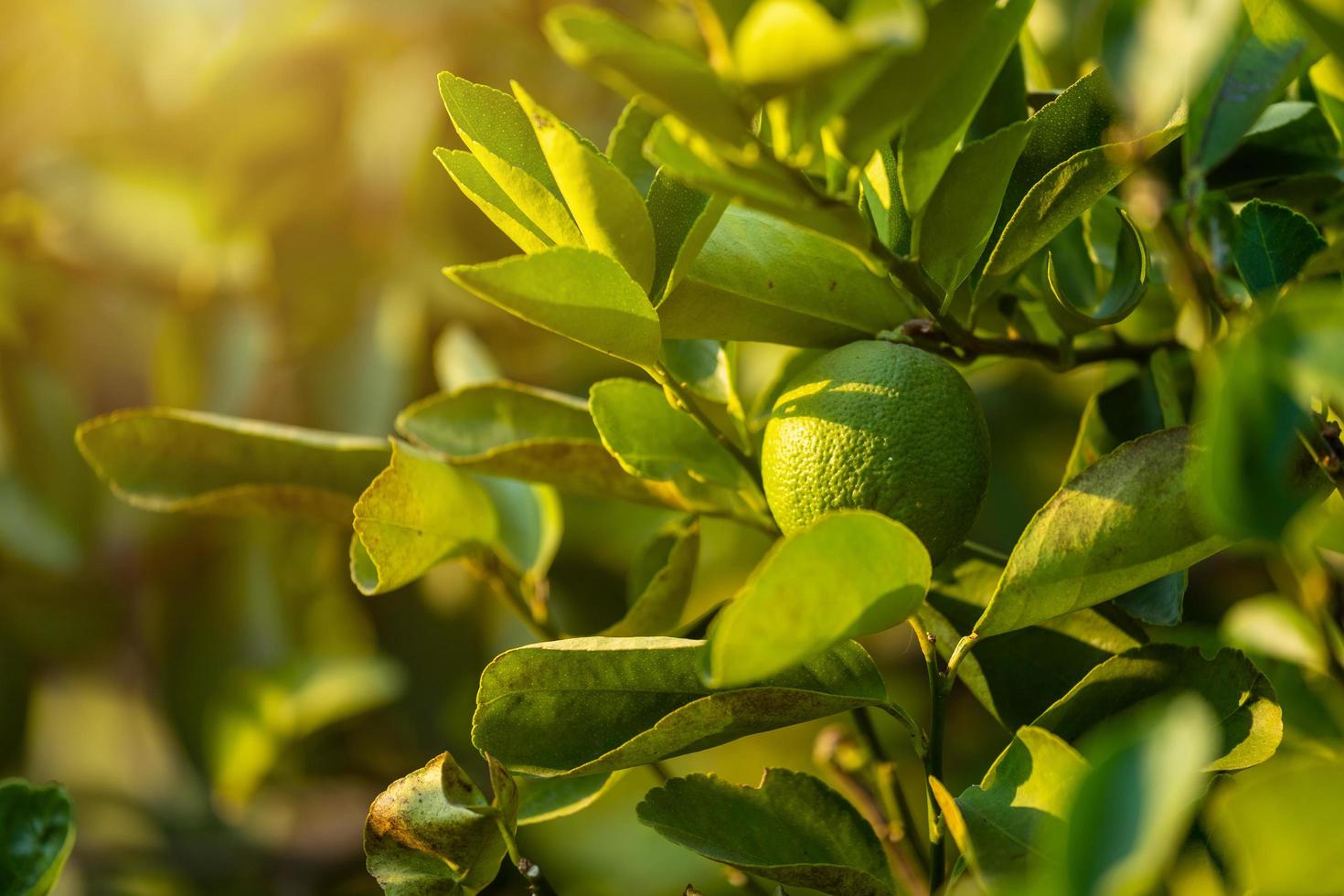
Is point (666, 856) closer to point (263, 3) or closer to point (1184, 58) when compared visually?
point (1184, 58)

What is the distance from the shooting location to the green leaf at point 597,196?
43cm

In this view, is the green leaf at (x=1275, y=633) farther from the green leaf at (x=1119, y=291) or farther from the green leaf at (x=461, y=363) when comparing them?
the green leaf at (x=461, y=363)

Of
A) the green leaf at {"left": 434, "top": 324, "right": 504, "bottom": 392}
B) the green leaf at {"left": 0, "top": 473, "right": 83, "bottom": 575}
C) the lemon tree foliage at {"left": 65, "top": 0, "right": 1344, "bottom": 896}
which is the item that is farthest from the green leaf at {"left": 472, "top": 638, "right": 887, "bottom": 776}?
the green leaf at {"left": 0, "top": 473, "right": 83, "bottom": 575}

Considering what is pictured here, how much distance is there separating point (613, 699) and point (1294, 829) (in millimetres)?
266

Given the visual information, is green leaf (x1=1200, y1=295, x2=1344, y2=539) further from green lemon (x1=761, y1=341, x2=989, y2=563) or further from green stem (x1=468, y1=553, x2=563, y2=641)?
green stem (x1=468, y1=553, x2=563, y2=641)

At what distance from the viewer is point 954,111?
45 cm

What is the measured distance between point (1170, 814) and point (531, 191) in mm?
315

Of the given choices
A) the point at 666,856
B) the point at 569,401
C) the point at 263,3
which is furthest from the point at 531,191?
the point at 263,3

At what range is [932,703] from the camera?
1.58ft

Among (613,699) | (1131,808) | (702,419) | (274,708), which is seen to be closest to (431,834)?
(613,699)

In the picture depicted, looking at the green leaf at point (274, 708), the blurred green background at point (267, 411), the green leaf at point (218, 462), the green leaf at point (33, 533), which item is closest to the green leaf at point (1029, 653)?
the green leaf at point (218, 462)

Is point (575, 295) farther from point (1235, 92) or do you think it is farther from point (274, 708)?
point (274, 708)

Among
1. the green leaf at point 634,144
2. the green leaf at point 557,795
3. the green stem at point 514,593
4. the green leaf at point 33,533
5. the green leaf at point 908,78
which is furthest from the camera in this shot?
the green leaf at point 33,533

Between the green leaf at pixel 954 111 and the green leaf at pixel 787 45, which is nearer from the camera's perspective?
the green leaf at pixel 787 45
